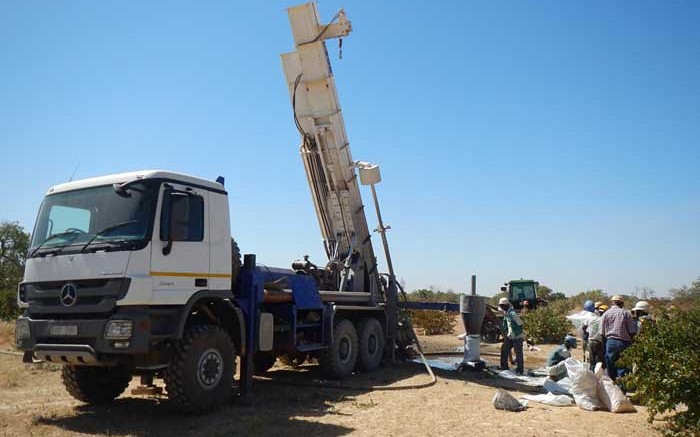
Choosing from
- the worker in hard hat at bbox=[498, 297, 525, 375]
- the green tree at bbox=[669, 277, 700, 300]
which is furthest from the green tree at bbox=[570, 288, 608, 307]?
the worker in hard hat at bbox=[498, 297, 525, 375]

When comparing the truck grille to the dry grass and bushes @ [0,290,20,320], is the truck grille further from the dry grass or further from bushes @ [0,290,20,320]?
bushes @ [0,290,20,320]

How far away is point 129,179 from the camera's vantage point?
6.73 meters

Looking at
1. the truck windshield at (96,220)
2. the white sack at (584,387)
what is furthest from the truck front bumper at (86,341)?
A: the white sack at (584,387)

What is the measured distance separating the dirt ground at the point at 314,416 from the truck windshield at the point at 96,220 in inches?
81.2

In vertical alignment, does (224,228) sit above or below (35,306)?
above

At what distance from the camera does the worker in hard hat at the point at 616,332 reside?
9148 millimetres

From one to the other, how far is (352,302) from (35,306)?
234 inches

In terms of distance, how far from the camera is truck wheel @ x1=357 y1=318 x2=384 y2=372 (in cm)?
1123

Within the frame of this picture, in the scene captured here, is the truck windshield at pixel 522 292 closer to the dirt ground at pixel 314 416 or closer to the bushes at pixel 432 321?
the bushes at pixel 432 321

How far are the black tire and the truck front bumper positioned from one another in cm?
428

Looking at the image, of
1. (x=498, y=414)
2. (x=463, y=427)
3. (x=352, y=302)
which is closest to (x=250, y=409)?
(x=463, y=427)

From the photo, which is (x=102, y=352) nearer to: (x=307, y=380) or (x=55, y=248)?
(x=55, y=248)

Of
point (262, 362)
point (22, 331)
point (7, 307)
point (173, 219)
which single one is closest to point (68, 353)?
point (22, 331)

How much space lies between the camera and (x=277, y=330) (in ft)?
29.1
